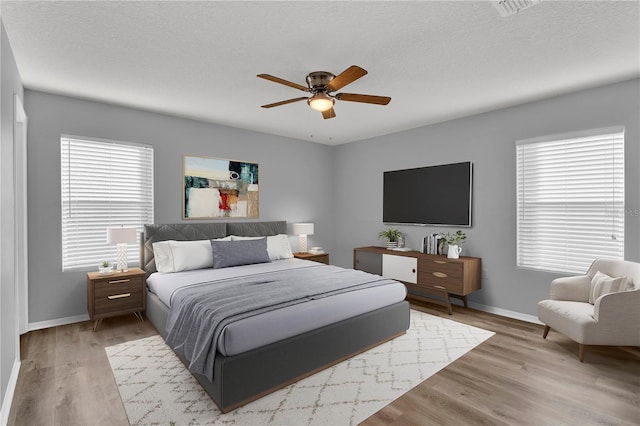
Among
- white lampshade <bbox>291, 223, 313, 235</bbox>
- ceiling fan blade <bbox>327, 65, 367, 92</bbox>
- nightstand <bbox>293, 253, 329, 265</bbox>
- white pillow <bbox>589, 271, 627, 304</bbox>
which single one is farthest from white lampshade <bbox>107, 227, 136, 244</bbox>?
white pillow <bbox>589, 271, 627, 304</bbox>

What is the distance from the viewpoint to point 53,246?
3.86 m

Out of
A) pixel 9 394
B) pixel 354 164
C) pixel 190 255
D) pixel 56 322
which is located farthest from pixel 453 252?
pixel 56 322

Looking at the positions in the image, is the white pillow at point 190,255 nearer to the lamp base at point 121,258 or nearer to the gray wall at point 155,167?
the lamp base at point 121,258

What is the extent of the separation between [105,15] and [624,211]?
4.92 m

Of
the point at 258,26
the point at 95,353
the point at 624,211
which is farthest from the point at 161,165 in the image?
the point at 624,211

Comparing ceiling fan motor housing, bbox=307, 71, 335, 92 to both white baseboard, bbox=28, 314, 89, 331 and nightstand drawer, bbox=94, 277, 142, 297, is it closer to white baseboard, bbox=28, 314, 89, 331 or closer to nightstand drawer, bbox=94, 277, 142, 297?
nightstand drawer, bbox=94, 277, 142, 297

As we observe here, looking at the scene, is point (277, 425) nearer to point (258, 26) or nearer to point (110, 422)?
point (110, 422)

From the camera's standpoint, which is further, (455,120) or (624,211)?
(455,120)

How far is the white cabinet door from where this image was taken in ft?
15.8

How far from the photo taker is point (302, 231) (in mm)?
5828

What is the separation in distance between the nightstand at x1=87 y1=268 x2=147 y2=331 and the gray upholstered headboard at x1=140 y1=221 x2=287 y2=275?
347 mm

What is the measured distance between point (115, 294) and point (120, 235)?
0.68 meters

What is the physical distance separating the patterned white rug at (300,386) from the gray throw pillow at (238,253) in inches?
45.0

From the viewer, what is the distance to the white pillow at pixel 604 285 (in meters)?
3.06
